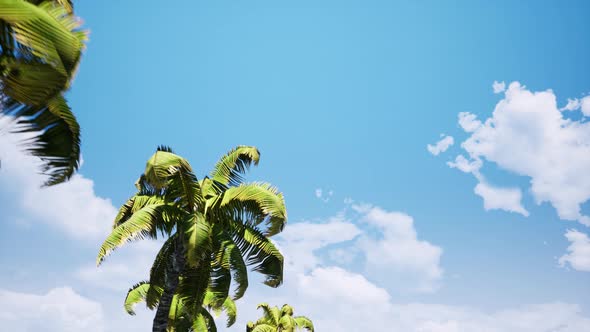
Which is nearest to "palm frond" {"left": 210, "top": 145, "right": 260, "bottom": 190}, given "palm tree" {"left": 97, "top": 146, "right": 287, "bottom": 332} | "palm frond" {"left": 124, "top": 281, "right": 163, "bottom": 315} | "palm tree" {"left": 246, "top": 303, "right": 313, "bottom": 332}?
"palm tree" {"left": 97, "top": 146, "right": 287, "bottom": 332}

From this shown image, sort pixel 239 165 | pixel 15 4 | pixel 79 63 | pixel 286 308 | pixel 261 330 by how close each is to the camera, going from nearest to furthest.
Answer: pixel 15 4, pixel 79 63, pixel 239 165, pixel 261 330, pixel 286 308

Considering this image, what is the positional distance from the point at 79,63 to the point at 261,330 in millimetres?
32615

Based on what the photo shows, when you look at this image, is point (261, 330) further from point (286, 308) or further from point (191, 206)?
point (191, 206)

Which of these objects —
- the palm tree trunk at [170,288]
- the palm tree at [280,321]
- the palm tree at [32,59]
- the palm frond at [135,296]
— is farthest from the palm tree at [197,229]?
the palm tree at [280,321]

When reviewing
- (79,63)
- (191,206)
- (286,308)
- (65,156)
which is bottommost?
(65,156)

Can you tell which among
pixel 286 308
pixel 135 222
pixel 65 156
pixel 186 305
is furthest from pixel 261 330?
pixel 65 156

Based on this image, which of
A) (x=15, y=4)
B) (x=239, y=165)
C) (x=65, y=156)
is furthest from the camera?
(x=239, y=165)

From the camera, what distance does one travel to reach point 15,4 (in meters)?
4.69

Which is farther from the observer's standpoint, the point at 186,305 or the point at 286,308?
the point at 286,308

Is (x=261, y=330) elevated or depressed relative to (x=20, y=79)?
elevated

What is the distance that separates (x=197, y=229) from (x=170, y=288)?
2847mm

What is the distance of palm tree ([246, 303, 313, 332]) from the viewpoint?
118ft

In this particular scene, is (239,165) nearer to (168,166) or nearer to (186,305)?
(168,166)

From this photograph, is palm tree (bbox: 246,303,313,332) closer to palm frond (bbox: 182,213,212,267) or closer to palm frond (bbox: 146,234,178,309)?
palm frond (bbox: 146,234,178,309)
